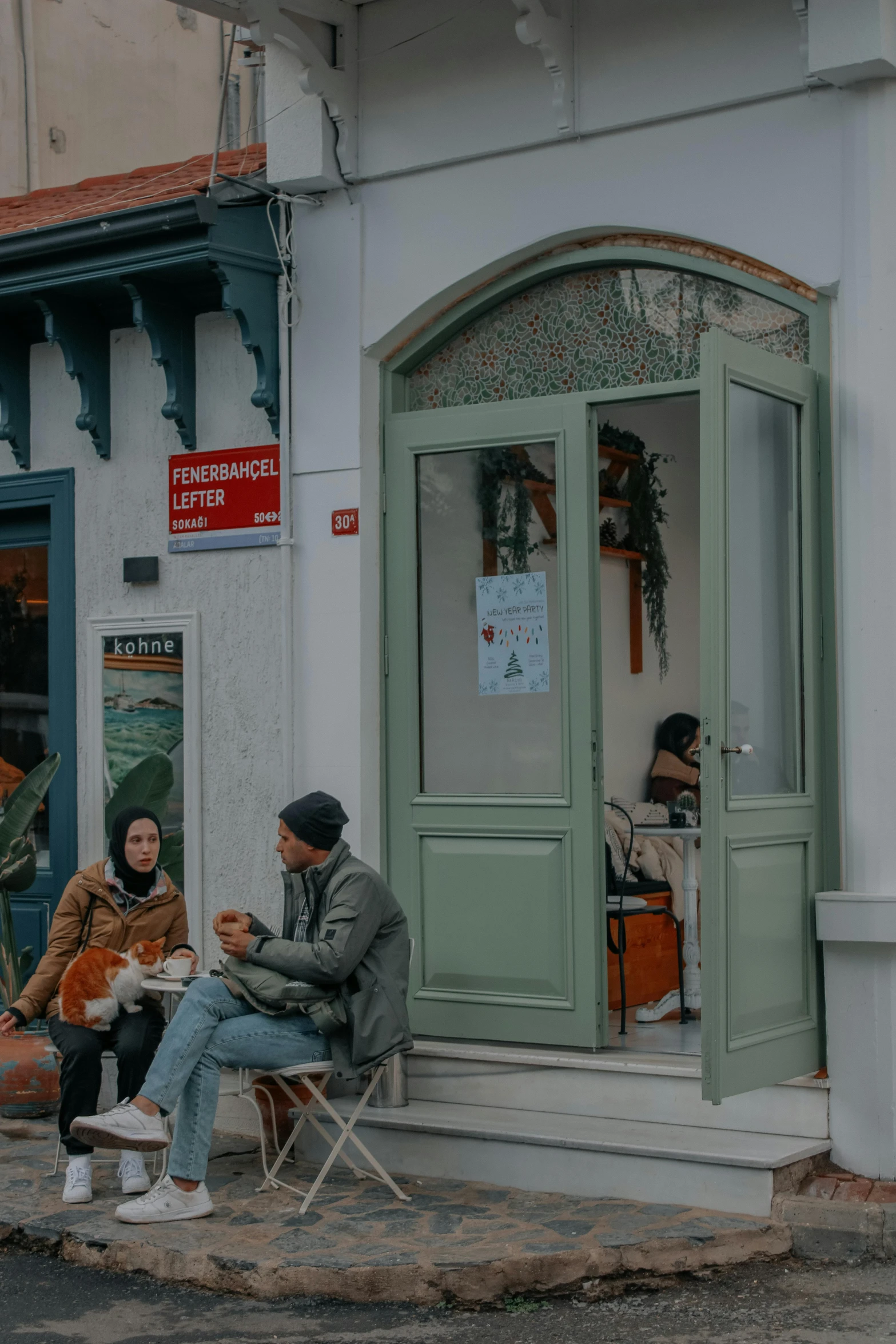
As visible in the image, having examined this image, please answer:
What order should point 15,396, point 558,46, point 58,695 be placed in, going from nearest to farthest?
point 558,46, point 58,695, point 15,396

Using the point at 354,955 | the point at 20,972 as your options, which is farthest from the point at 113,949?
the point at 20,972

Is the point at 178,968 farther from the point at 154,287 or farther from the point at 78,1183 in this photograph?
the point at 154,287

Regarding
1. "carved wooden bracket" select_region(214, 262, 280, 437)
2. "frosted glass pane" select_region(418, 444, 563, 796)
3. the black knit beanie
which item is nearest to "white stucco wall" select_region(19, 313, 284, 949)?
"carved wooden bracket" select_region(214, 262, 280, 437)

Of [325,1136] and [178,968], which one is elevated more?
[178,968]

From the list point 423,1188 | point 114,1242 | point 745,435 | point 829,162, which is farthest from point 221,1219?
point 829,162

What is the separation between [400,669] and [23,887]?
214 centimetres

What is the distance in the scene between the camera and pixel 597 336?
6.54 meters

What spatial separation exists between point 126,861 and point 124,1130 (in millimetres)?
1225

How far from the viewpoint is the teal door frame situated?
7.92m

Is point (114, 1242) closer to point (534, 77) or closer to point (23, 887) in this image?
point (23, 887)

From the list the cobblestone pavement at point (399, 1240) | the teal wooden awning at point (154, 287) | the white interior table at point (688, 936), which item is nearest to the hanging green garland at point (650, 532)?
the white interior table at point (688, 936)

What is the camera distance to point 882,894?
5668 mm

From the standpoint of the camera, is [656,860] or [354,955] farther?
[656,860]

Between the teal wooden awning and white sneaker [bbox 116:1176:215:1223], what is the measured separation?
3269 millimetres
